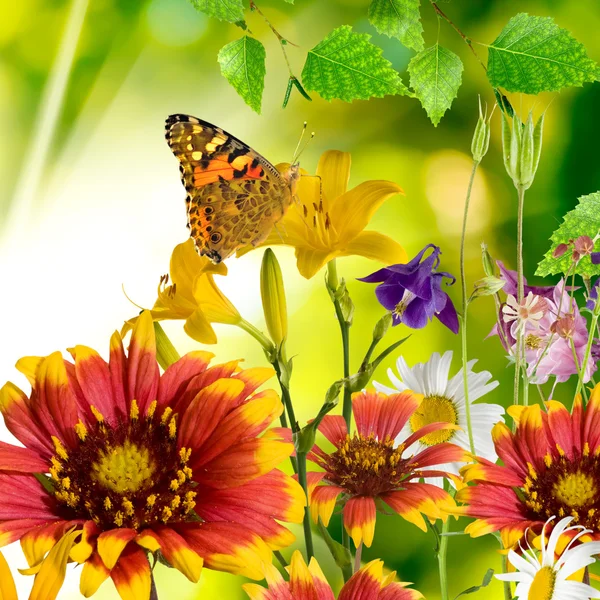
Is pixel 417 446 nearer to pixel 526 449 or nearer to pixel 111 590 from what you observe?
pixel 526 449

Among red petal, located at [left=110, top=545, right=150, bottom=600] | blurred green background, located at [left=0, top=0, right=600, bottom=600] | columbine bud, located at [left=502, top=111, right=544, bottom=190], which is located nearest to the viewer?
red petal, located at [left=110, top=545, right=150, bottom=600]

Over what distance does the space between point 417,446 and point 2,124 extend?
13.5 inches

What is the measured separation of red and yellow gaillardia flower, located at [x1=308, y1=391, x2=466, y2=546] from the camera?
1.12ft

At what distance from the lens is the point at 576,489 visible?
1.15ft

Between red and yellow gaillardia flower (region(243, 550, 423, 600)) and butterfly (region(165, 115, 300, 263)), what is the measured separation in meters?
0.15

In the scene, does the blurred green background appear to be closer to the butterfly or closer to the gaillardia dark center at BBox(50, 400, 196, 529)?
the butterfly

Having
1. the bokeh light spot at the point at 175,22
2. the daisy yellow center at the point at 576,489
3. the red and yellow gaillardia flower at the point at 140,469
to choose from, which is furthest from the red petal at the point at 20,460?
the bokeh light spot at the point at 175,22

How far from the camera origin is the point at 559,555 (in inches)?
12.6

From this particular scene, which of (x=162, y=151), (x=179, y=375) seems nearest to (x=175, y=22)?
(x=162, y=151)

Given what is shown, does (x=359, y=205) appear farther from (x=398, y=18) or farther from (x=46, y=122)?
(x=46, y=122)

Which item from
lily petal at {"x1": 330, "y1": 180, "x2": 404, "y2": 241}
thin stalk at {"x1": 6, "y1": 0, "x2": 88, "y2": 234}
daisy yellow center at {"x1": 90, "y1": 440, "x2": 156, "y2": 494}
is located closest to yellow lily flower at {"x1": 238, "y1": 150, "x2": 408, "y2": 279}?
lily petal at {"x1": 330, "y1": 180, "x2": 404, "y2": 241}

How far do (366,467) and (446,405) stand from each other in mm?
93

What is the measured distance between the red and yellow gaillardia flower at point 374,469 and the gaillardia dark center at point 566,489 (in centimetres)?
4

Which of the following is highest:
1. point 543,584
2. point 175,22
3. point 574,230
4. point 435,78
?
point 175,22
